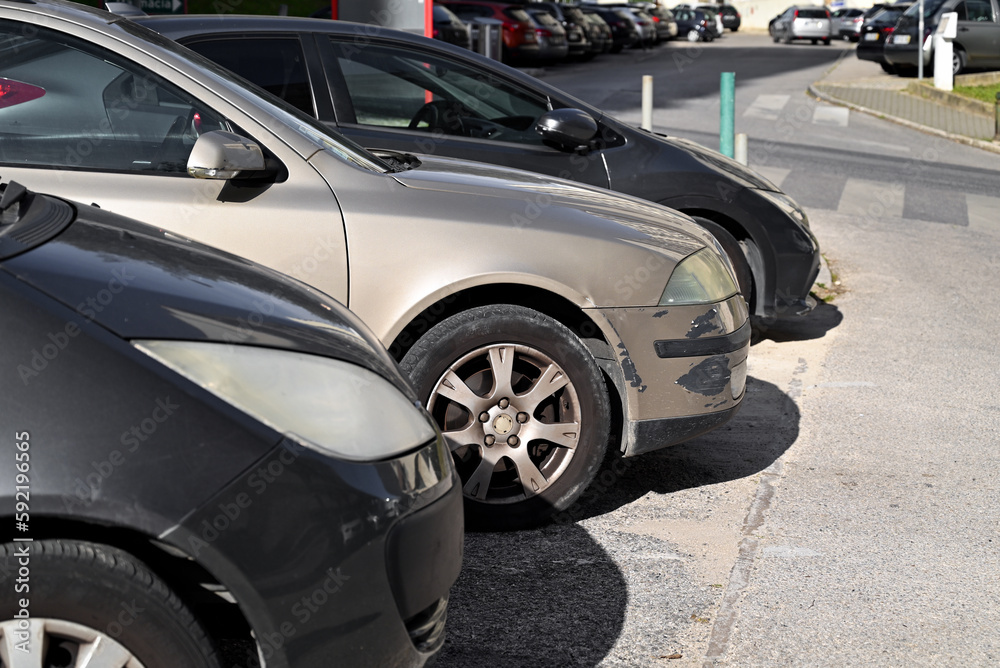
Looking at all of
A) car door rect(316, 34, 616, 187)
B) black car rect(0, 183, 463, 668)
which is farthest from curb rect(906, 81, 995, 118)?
black car rect(0, 183, 463, 668)

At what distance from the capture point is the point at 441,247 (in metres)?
3.50

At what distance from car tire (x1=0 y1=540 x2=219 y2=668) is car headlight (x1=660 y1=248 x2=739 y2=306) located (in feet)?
7.32

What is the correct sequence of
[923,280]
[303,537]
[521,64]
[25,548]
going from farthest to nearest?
[521,64] < [923,280] < [303,537] < [25,548]

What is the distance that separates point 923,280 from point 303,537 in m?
6.93

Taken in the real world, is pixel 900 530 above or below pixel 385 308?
below

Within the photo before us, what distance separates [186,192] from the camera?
3.40 m

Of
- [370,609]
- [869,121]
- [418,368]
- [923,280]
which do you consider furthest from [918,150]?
[370,609]

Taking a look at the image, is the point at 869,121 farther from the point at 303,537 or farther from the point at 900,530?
the point at 303,537

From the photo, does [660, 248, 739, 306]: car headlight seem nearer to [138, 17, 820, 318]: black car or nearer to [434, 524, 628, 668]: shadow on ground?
[434, 524, 628, 668]: shadow on ground

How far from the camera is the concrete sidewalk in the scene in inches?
676

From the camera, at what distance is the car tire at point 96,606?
1853 millimetres

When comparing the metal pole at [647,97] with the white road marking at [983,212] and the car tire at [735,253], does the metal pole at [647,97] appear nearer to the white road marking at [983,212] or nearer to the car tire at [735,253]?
the car tire at [735,253]

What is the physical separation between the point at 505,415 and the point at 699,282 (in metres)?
0.86
